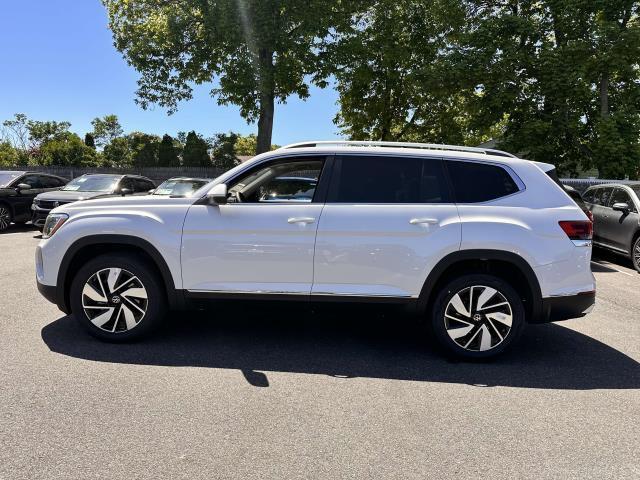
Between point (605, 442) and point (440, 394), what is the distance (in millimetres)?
1082

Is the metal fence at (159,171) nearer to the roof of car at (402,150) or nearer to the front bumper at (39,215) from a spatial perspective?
the front bumper at (39,215)

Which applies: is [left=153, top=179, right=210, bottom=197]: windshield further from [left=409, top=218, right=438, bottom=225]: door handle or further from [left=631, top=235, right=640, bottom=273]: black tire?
[left=631, top=235, right=640, bottom=273]: black tire

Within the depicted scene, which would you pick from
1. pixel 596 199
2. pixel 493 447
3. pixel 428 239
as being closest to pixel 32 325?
pixel 428 239

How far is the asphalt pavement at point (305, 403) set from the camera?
2764mm

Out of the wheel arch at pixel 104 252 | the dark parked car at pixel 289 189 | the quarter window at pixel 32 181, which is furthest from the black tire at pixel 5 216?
the dark parked car at pixel 289 189

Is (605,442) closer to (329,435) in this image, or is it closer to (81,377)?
(329,435)

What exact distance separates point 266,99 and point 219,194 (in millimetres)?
17857

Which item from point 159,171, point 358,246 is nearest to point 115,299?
point 358,246

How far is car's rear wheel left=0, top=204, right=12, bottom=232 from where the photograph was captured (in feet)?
41.6

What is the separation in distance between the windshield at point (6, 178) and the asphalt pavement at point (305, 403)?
31.5 feet

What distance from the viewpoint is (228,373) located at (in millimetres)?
3934

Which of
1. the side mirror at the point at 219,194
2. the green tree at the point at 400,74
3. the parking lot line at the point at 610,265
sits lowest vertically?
the parking lot line at the point at 610,265

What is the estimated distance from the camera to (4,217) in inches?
500

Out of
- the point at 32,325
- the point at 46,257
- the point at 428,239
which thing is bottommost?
the point at 32,325
